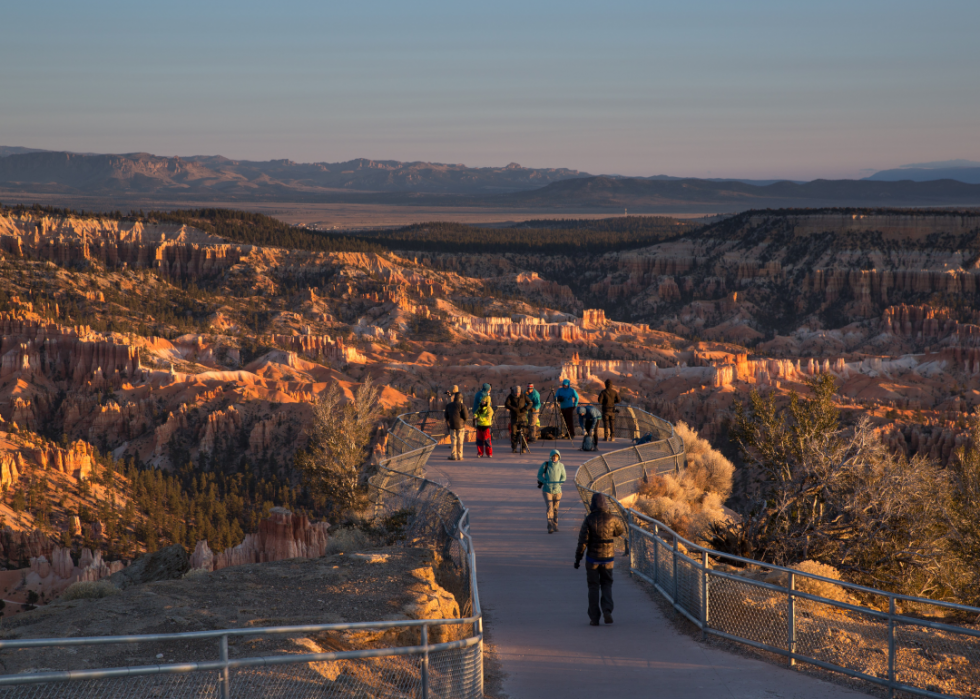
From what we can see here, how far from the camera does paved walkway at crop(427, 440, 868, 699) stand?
970cm

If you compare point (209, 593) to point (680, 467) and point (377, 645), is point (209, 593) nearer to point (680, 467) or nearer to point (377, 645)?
point (377, 645)

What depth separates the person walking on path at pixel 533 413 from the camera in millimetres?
23516

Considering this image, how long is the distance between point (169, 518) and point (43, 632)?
43255mm

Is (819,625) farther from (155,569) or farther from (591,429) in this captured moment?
(155,569)

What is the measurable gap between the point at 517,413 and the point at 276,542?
16.7m

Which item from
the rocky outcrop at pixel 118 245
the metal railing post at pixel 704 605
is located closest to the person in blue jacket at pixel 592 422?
the metal railing post at pixel 704 605

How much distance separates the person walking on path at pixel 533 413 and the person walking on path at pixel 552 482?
7257 millimetres

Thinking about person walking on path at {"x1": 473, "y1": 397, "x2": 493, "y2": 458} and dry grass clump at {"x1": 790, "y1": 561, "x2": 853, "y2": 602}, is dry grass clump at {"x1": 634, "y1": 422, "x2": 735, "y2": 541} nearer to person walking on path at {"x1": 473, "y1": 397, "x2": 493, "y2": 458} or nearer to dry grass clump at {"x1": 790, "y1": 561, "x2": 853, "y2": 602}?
dry grass clump at {"x1": 790, "y1": 561, "x2": 853, "y2": 602}

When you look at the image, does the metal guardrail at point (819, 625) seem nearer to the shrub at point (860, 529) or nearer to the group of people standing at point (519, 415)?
the shrub at point (860, 529)

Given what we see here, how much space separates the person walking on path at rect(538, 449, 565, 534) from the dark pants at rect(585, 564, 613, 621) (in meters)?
4.11

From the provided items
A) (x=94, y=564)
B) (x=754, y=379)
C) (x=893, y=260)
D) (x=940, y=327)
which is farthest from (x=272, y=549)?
(x=893, y=260)

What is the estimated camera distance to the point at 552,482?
15852mm

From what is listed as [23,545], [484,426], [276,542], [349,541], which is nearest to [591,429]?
[484,426]

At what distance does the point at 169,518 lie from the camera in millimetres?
51188
